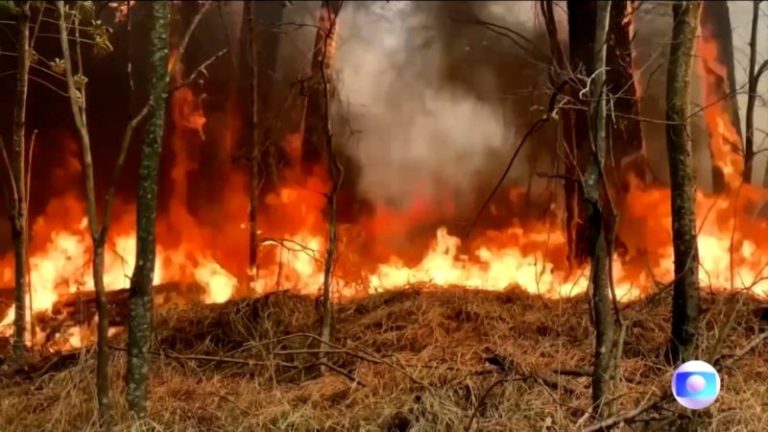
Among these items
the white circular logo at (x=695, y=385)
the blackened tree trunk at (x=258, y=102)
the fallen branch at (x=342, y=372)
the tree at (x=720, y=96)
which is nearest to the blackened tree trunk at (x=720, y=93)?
the tree at (x=720, y=96)

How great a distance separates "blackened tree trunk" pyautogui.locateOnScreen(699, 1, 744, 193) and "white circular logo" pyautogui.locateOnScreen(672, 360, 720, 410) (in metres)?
3.75

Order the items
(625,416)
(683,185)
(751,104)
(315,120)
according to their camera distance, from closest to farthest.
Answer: (625,416)
(683,185)
(751,104)
(315,120)

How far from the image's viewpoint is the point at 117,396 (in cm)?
475

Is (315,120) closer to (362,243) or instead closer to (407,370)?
(362,243)

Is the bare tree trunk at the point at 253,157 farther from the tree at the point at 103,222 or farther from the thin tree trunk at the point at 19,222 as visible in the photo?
the tree at the point at 103,222

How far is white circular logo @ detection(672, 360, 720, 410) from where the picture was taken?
377cm

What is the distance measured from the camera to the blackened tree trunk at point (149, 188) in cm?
431

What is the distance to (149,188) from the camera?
14.2 feet

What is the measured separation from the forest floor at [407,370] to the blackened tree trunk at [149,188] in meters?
0.62

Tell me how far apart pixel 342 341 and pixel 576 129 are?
A: 2976 millimetres

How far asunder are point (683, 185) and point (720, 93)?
99.2 inches

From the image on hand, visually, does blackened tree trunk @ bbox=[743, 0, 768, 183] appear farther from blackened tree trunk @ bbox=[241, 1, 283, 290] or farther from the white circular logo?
blackened tree trunk @ bbox=[241, 1, 283, 290]

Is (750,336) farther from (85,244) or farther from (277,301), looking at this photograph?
(85,244)

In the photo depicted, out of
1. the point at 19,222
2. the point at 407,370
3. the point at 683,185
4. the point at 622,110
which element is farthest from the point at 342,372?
the point at 622,110
